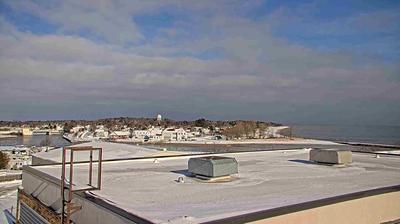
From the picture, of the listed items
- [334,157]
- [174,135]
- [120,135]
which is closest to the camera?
[334,157]

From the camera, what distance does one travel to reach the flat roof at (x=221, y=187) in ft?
25.1

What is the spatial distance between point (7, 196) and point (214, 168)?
73.7 feet

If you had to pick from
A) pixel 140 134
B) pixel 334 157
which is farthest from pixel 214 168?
pixel 140 134

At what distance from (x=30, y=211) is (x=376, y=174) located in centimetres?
1247

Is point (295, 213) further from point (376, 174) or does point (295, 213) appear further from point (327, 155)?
point (327, 155)

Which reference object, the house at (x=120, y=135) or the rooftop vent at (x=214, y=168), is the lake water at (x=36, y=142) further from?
the rooftop vent at (x=214, y=168)

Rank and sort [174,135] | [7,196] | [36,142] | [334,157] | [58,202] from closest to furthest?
[58,202] < [334,157] < [7,196] < [174,135] < [36,142]

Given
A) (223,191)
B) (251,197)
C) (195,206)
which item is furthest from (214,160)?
(195,206)

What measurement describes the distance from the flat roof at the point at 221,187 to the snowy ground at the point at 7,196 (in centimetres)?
1038

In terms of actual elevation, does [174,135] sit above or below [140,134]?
below

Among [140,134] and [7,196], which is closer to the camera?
[7,196]

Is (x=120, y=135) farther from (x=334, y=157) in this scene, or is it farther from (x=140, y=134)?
(x=334, y=157)

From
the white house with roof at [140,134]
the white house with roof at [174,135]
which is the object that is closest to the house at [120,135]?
the white house with roof at [140,134]

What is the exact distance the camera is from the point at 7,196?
27.2m
